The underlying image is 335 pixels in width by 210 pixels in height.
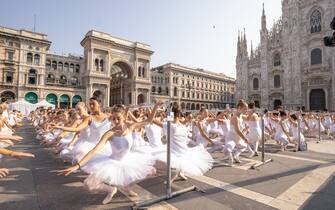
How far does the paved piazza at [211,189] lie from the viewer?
166 inches

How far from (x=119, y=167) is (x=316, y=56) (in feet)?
144

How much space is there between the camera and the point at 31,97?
44062 millimetres

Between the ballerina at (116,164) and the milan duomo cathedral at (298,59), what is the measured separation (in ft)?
123

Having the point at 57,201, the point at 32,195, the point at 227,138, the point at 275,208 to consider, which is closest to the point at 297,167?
the point at 227,138

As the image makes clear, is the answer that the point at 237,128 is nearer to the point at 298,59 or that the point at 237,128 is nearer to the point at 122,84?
the point at 298,59

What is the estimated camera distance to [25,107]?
111 feet

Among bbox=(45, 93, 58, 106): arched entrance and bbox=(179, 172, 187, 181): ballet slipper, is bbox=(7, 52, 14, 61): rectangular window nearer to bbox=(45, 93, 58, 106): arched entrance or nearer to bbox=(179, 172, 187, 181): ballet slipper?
bbox=(45, 93, 58, 106): arched entrance

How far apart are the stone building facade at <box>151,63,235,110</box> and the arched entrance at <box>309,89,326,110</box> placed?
108 ft

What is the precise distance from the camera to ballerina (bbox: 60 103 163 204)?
3.77 metres

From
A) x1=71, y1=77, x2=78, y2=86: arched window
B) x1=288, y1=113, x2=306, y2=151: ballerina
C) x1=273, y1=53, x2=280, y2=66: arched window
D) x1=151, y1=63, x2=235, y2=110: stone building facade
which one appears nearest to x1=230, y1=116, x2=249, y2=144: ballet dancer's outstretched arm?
x1=288, y1=113, x2=306, y2=151: ballerina

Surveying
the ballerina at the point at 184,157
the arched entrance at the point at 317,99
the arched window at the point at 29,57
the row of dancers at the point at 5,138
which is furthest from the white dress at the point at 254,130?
the arched window at the point at 29,57

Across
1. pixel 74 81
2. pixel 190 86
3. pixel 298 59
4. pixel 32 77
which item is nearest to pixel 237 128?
pixel 298 59

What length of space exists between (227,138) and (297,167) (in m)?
2.32

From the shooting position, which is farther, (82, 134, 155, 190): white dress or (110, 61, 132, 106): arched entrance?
(110, 61, 132, 106): arched entrance
